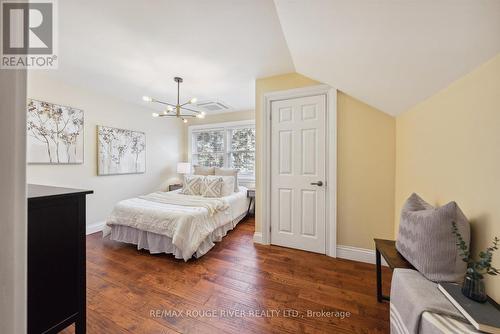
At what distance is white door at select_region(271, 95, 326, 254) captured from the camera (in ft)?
7.98

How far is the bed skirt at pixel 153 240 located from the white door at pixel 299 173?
0.86 meters

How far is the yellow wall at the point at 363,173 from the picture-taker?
7.11 ft

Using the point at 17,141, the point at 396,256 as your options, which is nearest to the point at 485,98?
the point at 396,256

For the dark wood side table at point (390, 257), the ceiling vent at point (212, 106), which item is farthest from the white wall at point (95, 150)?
the dark wood side table at point (390, 257)

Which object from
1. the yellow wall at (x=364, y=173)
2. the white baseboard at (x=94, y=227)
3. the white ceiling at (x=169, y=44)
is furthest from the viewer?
the white baseboard at (x=94, y=227)

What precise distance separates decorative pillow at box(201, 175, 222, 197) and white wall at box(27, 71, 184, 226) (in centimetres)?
159

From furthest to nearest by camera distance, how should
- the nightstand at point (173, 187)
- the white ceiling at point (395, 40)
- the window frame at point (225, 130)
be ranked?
1. the nightstand at point (173, 187)
2. the window frame at point (225, 130)
3. the white ceiling at point (395, 40)

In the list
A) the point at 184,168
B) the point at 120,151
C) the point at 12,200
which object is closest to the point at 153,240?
the point at 120,151

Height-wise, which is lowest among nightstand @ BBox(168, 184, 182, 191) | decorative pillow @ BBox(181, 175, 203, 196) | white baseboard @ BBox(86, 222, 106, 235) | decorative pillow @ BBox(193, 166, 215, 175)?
white baseboard @ BBox(86, 222, 106, 235)

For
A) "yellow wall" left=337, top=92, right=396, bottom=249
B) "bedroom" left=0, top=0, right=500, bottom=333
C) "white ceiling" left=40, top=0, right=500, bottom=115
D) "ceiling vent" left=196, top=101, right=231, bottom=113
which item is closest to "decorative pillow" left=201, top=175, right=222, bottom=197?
"bedroom" left=0, top=0, right=500, bottom=333

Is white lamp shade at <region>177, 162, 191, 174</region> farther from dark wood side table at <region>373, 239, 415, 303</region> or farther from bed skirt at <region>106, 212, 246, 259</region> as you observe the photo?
dark wood side table at <region>373, 239, 415, 303</region>

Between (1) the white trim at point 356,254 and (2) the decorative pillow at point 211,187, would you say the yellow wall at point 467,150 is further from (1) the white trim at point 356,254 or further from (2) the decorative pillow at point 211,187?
(2) the decorative pillow at point 211,187

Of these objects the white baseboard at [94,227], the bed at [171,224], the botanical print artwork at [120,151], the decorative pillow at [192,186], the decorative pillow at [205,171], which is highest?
the botanical print artwork at [120,151]

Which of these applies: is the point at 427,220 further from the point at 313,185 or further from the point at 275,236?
the point at 275,236
